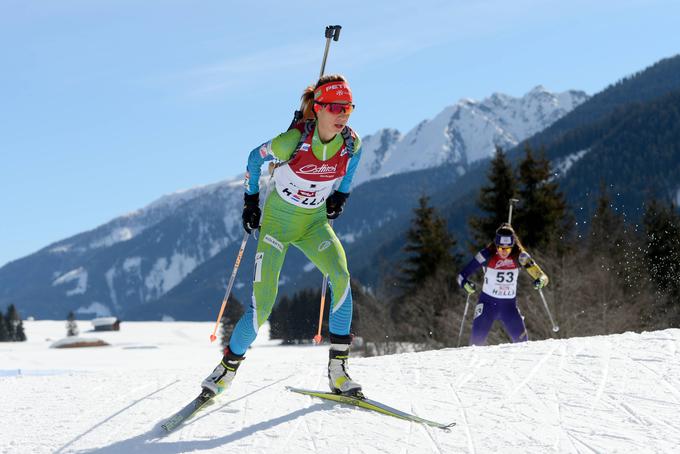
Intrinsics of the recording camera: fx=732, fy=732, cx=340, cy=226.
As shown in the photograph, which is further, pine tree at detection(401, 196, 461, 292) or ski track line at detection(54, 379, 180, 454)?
pine tree at detection(401, 196, 461, 292)

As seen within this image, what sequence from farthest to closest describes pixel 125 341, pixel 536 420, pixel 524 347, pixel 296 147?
pixel 125 341 → pixel 524 347 → pixel 296 147 → pixel 536 420

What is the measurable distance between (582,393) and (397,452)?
77.9 inches

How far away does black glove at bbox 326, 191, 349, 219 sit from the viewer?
6000 millimetres

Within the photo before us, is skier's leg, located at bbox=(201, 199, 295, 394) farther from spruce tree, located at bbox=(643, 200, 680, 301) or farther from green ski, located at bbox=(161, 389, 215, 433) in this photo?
spruce tree, located at bbox=(643, 200, 680, 301)

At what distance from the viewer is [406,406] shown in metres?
5.60

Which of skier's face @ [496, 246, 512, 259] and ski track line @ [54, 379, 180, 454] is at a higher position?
skier's face @ [496, 246, 512, 259]

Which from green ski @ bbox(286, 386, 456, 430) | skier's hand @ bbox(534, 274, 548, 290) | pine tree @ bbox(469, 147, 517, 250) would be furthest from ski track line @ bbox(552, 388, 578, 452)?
pine tree @ bbox(469, 147, 517, 250)

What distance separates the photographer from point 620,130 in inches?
6471

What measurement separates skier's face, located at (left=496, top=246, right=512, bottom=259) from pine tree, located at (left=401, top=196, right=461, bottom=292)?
24.7 m

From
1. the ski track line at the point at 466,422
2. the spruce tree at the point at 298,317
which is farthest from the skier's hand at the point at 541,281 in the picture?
→ the spruce tree at the point at 298,317

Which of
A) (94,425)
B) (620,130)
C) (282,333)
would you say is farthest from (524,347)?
(620,130)

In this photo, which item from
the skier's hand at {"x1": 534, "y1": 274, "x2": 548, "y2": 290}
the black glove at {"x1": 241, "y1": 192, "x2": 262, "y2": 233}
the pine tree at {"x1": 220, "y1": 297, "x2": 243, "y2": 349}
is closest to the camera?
the black glove at {"x1": 241, "y1": 192, "x2": 262, "y2": 233}

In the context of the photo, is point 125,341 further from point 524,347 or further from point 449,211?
point 449,211

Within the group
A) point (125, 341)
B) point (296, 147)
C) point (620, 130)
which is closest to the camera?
point (296, 147)
